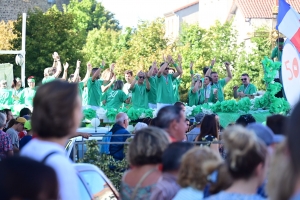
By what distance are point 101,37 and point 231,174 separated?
63.8 m

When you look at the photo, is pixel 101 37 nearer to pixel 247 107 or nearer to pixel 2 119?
pixel 247 107

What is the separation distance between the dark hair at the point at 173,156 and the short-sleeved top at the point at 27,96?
661 inches

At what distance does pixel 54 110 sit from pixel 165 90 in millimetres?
13911

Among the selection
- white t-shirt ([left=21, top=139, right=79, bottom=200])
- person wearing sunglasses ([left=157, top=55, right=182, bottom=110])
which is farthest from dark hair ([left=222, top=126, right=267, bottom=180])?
person wearing sunglasses ([left=157, top=55, right=182, bottom=110])

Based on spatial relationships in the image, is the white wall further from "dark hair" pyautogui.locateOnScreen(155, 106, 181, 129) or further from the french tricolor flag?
"dark hair" pyautogui.locateOnScreen(155, 106, 181, 129)

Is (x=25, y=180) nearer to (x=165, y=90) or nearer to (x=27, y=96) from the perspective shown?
(x=165, y=90)

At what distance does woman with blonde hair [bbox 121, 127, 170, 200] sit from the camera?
484 cm

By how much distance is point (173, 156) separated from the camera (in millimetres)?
4762

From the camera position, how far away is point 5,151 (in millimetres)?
9391

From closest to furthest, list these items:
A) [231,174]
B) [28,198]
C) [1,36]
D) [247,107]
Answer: [28,198] < [231,174] < [247,107] < [1,36]

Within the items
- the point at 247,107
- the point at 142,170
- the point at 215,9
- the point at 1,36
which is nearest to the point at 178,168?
the point at 142,170

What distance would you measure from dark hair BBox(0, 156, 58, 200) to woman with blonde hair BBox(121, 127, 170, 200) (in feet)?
6.44

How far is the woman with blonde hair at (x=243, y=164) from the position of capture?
148 inches

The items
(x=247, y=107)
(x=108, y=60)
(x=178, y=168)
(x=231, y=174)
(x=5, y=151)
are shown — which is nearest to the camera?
(x=231, y=174)
